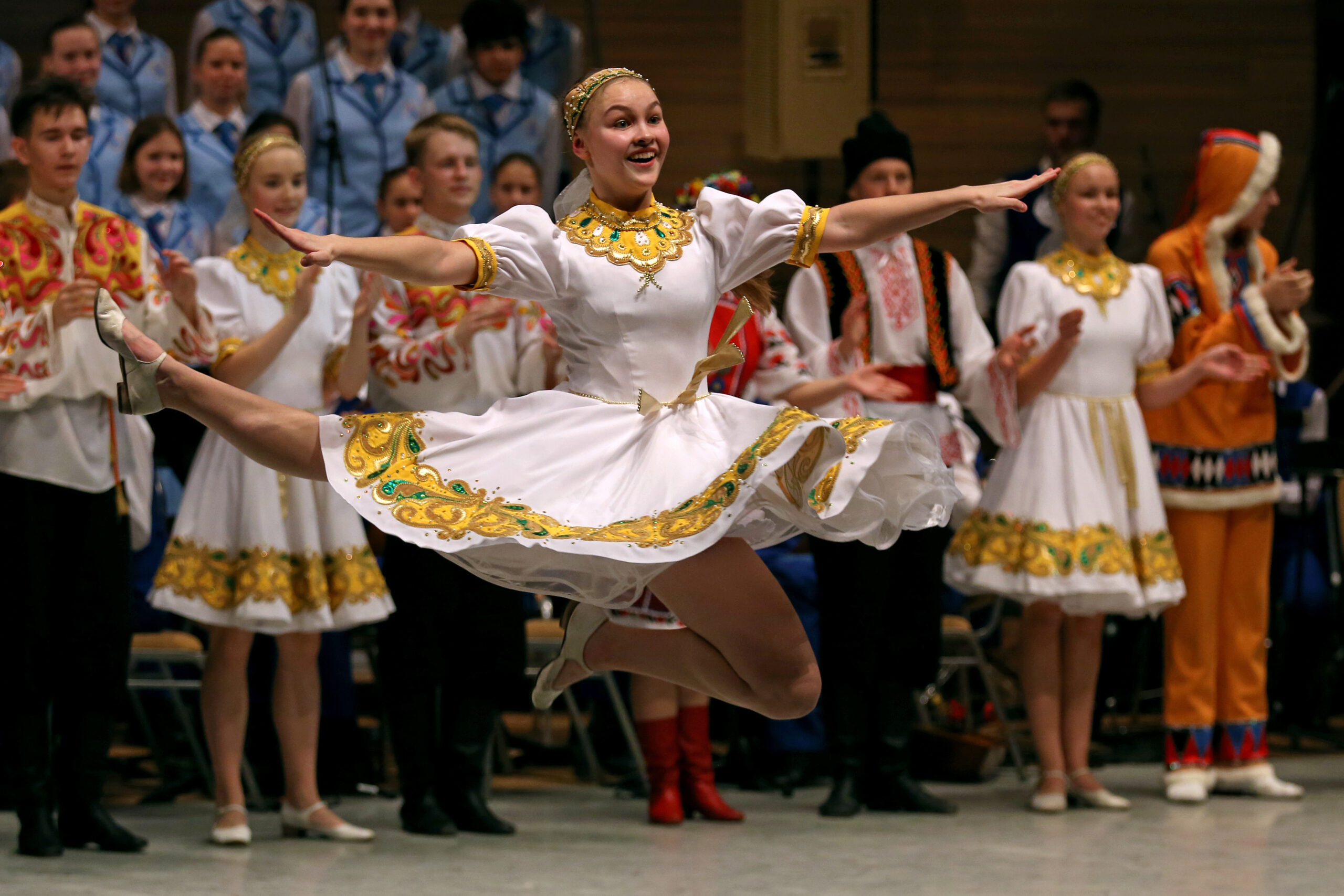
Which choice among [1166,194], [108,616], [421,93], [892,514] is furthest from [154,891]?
[1166,194]

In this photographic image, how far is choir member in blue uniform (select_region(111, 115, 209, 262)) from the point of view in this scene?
17.3ft

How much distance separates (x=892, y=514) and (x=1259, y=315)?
265cm

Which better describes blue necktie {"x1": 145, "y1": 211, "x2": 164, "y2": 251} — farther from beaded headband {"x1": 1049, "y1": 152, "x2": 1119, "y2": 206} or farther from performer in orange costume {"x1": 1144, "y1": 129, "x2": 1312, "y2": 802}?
performer in orange costume {"x1": 1144, "y1": 129, "x2": 1312, "y2": 802}

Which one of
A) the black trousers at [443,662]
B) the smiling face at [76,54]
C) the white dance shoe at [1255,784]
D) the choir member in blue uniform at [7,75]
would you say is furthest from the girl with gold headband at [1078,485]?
the choir member in blue uniform at [7,75]

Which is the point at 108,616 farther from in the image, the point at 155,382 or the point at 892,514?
the point at 892,514

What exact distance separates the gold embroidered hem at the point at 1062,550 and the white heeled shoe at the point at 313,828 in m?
1.92

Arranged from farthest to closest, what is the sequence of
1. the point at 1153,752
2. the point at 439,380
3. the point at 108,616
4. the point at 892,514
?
1. the point at 1153,752
2. the point at 439,380
3. the point at 108,616
4. the point at 892,514

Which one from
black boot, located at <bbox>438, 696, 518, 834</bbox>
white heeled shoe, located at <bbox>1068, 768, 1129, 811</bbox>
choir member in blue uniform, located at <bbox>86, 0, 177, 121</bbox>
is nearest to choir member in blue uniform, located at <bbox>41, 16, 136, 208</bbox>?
choir member in blue uniform, located at <bbox>86, 0, 177, 121</bbox>

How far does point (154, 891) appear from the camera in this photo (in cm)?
411

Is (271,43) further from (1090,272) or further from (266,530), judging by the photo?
(1090,272)

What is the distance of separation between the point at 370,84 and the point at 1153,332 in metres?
2.88

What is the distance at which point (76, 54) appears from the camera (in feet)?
19.0

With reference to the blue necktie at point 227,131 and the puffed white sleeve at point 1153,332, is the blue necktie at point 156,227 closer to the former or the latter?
the blue necktie at point 227,131

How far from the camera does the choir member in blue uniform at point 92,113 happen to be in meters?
5.80
